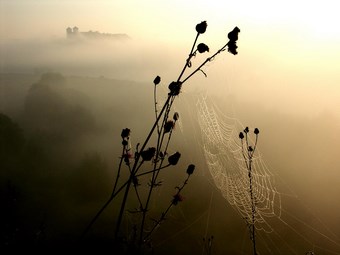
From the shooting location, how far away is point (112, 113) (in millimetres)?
74875

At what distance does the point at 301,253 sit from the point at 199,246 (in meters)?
7.03

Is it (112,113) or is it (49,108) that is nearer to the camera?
(49,108)

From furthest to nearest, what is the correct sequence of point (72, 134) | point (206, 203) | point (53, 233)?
1. point (72, 134)
2. point (206, 203)
3. point (53, 233)

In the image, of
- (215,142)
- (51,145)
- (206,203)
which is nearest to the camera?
(215,142)

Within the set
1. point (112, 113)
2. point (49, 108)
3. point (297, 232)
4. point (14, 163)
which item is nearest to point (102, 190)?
point (14, 163)

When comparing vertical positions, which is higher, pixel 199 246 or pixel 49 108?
pixel 49 108

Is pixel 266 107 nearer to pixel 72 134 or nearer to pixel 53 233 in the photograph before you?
pixel 72 134

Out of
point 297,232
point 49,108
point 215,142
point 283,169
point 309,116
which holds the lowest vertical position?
point 297,232

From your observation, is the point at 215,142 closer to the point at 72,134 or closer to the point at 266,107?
the point at 72,134

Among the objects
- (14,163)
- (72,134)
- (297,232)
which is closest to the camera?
(297,232)

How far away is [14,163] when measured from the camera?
35.4 metres

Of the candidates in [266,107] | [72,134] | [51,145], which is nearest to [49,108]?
[72,134]

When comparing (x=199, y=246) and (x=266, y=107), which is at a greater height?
(x=266, y=107)

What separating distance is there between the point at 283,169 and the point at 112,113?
35.1 metres
